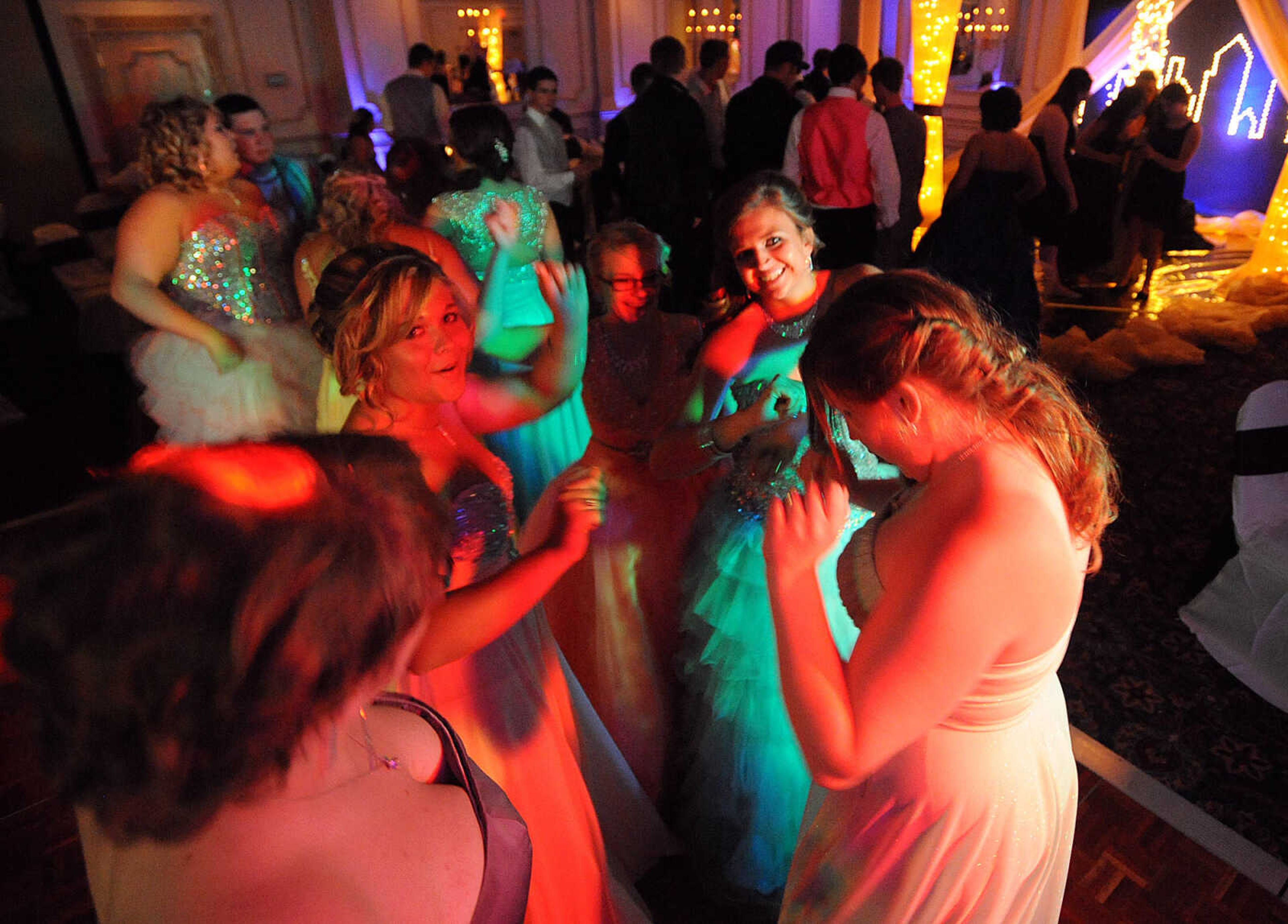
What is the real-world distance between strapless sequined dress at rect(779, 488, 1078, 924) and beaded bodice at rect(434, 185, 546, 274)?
228 centimetres

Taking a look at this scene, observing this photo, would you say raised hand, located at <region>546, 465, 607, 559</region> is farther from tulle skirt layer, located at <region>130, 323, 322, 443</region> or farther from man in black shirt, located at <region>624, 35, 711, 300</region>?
man in black shirt, located at <region>624, 35, 711, 300</region>

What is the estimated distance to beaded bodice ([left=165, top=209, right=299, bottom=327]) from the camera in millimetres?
2555

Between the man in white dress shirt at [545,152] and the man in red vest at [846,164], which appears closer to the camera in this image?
the man in red vest at [846,164]

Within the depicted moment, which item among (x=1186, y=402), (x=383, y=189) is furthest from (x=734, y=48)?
(x=383, y=189)

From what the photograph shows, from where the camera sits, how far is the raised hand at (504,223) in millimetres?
2492

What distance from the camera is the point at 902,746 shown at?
0.92 m

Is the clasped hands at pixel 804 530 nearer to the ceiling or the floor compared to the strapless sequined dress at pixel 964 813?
nearer to the ceiling

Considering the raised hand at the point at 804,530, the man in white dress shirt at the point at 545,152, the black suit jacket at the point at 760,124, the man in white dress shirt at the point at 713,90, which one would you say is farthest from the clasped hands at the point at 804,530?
the man in white dress shirt at the point at 713,90

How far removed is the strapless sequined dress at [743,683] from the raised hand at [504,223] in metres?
1.05

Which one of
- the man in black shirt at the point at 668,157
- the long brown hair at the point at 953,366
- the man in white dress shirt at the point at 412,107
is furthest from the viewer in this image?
the man in white dress shirt at the point at 412,107

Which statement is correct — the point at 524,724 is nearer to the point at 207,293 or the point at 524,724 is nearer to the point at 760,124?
the point at 207,293

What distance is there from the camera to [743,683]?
178cm

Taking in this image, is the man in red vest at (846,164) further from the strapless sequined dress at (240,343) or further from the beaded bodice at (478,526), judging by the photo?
the beaded bodice at (478,526)

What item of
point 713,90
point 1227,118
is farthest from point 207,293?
point 1227,118
